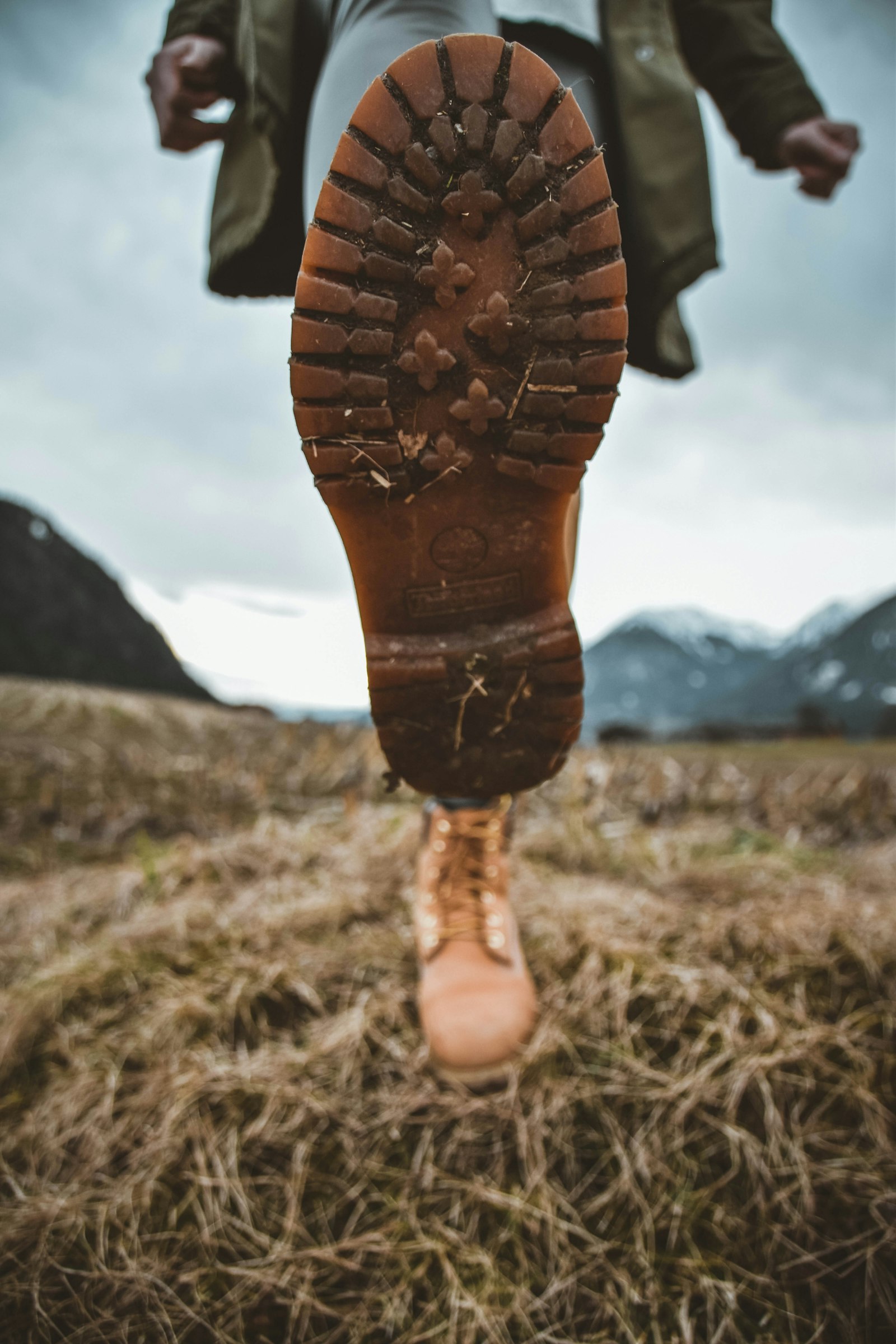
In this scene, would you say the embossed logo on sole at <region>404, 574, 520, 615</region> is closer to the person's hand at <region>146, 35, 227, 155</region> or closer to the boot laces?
the boot laces

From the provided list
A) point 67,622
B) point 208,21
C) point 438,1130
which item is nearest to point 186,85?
point 208,21

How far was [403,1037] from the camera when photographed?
2.84 feet

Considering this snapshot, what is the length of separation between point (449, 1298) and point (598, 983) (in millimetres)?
398

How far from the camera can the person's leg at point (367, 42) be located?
27.2 inches

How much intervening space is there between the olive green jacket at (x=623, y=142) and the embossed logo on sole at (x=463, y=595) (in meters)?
0.50

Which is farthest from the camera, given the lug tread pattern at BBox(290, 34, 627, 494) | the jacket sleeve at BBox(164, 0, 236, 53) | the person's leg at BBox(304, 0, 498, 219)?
the jacket sleeve at BBox(164, 0, 236, 53)

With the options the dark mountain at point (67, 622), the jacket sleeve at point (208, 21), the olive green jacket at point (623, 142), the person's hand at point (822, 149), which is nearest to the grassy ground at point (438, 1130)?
the olive green jacket at point (623, 142)

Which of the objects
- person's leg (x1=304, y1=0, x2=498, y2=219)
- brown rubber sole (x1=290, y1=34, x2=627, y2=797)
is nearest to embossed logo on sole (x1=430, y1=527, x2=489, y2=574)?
brown rubber sole (x1=290, y1=34, x2=627, y2=797)

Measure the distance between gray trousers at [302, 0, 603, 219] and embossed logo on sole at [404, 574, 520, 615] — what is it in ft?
1.40

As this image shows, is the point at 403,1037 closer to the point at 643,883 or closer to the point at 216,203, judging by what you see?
the point at 643,883

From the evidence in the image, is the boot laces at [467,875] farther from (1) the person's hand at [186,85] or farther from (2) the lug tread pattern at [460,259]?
(1) the person's hand at [186,85]

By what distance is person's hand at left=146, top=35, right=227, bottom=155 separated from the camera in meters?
0.87

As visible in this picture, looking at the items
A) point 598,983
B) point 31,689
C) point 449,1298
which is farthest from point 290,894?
point 31,689

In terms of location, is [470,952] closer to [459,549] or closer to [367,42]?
[459,549]
